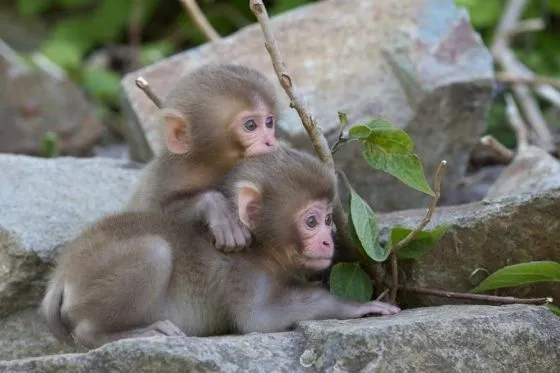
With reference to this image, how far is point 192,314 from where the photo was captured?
4.04 meters

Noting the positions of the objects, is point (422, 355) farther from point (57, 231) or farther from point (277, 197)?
point (57, 231)

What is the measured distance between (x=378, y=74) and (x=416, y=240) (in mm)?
2317

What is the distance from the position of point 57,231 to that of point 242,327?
117cm

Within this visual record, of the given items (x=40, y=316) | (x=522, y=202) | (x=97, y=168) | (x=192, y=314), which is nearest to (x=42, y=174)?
(x=97, y=168)

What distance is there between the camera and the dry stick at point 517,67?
7893 mm

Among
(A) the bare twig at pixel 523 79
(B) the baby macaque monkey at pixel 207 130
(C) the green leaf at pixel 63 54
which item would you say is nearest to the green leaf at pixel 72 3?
(C) the green leaf at pixel 63 54

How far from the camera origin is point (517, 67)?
854 centimetres

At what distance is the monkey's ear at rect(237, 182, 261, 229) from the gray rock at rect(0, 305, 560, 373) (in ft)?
1.85

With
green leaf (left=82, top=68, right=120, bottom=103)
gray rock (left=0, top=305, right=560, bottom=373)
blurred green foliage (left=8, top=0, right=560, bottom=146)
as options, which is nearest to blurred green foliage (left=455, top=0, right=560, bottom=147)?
blurred green foliage (left=8, top=0, right=560, bottom=146)

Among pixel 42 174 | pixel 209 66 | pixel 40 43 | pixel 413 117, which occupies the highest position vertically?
pixel 209 66

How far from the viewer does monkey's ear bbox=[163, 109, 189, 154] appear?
482cm

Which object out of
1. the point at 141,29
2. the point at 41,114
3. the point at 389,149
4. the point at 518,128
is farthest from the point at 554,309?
the point at 141,29

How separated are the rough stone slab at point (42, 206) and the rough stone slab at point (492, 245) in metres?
1.48

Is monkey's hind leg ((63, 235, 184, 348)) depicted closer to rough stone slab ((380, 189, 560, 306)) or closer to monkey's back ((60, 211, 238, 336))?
monkey's back ((60, 211, 238, 336))
